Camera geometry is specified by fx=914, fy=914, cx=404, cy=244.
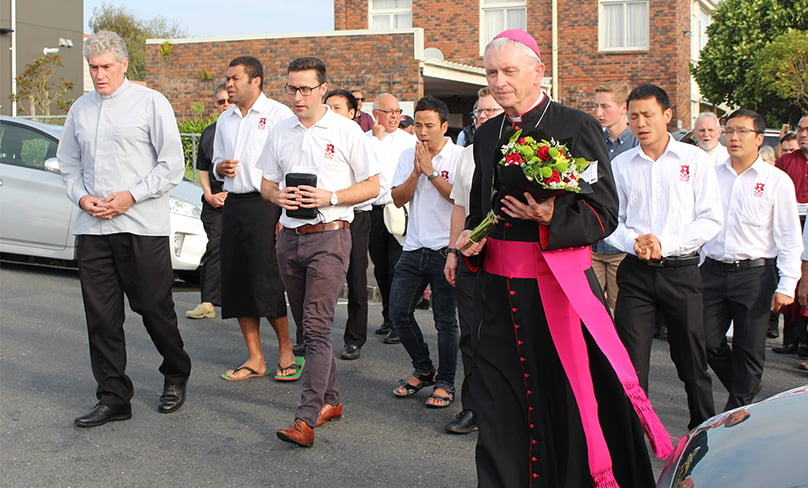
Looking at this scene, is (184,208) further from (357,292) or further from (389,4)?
(389,4)

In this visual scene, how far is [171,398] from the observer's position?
20.0 ft

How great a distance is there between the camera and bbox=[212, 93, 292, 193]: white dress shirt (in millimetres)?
6816

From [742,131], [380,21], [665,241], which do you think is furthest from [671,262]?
[380,21]

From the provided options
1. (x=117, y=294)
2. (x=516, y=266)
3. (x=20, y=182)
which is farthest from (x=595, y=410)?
(x=20, y=182)

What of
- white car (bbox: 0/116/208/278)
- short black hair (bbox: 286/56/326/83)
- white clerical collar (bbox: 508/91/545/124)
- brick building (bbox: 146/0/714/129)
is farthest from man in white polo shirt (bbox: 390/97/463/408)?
brick building (bbox: 146/0/714/129)

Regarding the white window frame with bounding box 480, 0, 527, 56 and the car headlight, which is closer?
the car headlight

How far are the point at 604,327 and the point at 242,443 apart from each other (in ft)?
8.59

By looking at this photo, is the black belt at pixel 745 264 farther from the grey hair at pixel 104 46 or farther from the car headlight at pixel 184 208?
the car headlight at pixel 184 208

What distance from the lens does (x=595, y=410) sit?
3.75 metres

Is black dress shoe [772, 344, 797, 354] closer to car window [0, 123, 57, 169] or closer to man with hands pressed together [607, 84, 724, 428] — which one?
man with hands pressed together [607, 84, 724, 428]

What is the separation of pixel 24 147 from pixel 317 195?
6.72m

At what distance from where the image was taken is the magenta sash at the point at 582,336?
3.70m

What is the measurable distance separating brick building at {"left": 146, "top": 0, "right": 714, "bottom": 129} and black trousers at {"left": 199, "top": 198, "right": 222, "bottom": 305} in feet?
48.4

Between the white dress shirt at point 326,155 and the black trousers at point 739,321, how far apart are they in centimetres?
239
